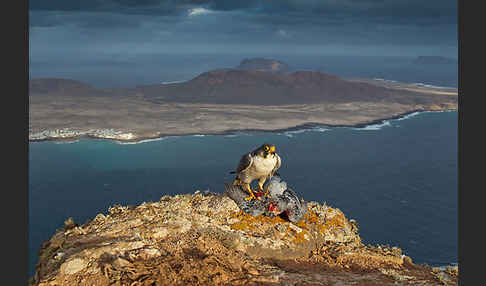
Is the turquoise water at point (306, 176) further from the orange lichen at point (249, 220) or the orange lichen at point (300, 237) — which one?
the orange lichen at point (300, 237)

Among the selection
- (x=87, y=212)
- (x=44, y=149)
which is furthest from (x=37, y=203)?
(x=44, y=149)

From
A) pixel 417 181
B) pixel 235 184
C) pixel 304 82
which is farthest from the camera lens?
pixel 304 82

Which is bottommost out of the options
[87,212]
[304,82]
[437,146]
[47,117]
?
[87,212]

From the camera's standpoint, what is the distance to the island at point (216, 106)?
95.8 metres

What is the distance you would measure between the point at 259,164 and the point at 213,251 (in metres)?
3.45

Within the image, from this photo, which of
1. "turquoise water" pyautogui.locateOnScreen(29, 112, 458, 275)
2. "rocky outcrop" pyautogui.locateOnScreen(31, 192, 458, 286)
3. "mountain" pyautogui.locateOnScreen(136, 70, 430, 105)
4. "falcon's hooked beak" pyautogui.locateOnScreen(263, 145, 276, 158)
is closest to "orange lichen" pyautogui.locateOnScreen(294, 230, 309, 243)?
"rocky outcrop" pyautogui.locateOnScreen(31, 192, 458, 286)

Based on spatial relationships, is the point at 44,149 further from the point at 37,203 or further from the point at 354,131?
the point at 354,131

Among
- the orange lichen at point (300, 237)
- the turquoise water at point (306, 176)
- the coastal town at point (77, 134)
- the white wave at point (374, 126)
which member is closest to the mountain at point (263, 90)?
the white wave at point (374, 126)

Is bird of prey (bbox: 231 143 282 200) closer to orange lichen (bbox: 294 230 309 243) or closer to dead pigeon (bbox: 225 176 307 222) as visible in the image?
dead pigeon (bbox: 225 176 307 222)

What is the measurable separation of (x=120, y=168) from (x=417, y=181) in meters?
47.7

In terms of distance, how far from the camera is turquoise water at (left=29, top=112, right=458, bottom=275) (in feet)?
155

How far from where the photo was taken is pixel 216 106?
5143 inches

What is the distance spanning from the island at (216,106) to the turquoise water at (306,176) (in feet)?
31.2

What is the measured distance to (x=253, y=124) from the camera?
344 ft
